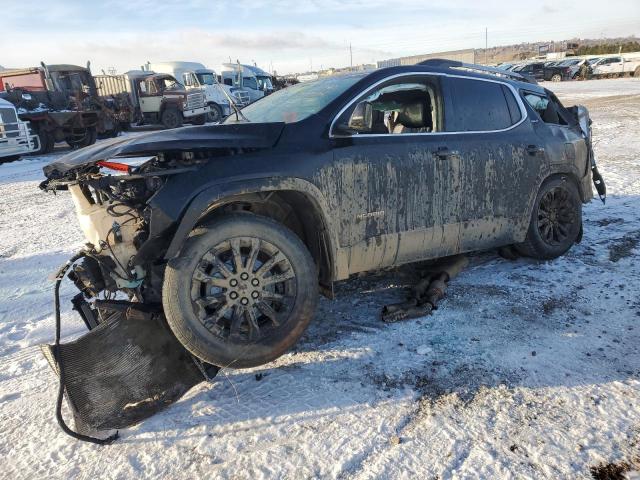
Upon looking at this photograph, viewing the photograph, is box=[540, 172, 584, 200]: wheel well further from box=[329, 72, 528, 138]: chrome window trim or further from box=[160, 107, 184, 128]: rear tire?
box=[160, 107, 184, 128]: rear tire

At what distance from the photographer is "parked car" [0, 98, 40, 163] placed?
45.3 feet

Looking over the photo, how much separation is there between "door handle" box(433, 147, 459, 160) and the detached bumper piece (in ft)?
7.20

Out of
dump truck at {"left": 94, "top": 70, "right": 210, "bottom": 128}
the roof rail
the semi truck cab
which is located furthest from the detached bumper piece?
the semi truck cab

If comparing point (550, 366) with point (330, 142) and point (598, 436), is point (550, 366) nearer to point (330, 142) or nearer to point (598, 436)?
point (598, 436)

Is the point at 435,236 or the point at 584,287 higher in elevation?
the point at 435,236

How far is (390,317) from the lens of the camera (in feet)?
12.1

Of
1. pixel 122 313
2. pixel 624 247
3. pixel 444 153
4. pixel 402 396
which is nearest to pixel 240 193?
pixel 122 313

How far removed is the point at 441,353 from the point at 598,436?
102cm

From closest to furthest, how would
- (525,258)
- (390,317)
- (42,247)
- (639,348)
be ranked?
1. (639,348)
2. (390,317)
3. (525,258)
4. (42,247)

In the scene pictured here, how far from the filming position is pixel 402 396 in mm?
2816

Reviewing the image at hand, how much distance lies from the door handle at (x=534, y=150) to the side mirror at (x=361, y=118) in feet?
5.26

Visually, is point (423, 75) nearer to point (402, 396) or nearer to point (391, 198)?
point (391, 198)

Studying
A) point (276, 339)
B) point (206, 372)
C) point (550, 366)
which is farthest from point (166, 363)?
point (550, 366)

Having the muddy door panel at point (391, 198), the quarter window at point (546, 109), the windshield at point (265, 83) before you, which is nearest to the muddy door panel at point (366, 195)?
the muddy door panel at point (391, 198)
